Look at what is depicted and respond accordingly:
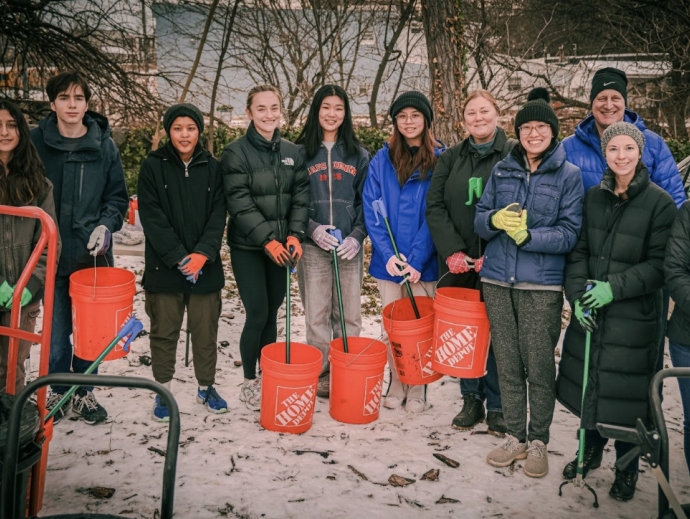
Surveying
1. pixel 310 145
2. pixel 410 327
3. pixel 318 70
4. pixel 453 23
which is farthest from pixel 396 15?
pixel 410 327

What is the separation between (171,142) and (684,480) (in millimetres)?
3473

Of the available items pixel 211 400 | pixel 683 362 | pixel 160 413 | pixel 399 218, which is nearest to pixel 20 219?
pixel 160 413

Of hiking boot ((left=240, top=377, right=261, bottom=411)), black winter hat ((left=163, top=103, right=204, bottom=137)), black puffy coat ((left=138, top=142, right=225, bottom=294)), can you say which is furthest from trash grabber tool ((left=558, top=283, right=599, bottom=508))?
black winter hat ((left=163, top=103, right=204, bottom=137))

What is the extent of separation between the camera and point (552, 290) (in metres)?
3.06

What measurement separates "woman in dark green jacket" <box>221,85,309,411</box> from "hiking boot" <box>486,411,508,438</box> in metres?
1.48

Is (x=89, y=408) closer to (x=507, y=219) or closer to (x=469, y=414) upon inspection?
(x=469, y=414)

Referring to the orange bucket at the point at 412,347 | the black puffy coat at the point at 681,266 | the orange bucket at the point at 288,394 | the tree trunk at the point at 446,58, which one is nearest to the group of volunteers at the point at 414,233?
the black puffy coat at the point at 681,266

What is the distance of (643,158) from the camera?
10.4 feet

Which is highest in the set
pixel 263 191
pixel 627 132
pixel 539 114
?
pixel 539 114

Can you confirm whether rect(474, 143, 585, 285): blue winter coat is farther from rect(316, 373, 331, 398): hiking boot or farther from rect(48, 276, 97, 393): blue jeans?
rect(48, 276, 97, 393): blue jeans

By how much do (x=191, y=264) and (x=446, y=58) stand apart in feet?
15.3

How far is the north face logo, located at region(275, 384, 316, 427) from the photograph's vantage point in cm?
340

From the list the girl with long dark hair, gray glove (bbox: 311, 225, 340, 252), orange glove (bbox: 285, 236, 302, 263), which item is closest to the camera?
the girl with long dark hair

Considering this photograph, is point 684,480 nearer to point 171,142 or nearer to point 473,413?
point 473,413
